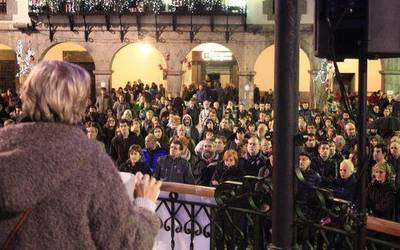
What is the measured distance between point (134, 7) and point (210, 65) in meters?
6.20

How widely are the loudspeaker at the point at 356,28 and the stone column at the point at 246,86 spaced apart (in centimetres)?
2447

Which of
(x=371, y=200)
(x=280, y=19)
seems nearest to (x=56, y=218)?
(x=280, y=19)

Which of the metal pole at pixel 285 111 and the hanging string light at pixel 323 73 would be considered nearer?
the metal pole at pixel 285 111

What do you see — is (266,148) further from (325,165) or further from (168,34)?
(168,34)

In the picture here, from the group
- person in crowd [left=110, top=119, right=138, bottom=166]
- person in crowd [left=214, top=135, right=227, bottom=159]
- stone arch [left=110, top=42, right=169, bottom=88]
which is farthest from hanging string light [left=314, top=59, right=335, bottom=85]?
person in crowd [left=214, top=135, right=227, bottom=159]

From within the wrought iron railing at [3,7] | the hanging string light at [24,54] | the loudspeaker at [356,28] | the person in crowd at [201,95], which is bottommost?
the person in crowd at [201,95]

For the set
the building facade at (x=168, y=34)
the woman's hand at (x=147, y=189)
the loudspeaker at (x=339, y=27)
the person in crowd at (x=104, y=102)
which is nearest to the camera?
the woman's hand at (x=147, y=189)

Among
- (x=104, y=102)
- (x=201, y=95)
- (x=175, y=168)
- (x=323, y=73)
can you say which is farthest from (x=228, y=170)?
(x=323, y=73)

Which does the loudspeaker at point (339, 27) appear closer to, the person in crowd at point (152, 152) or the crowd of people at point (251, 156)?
the crowd of people at point (251, 156)

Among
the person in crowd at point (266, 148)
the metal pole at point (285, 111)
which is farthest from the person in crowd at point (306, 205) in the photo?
the person in crowd at point (266, 148)

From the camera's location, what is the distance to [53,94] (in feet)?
9.10

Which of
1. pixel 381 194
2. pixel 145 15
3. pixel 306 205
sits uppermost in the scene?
pixel 145 15

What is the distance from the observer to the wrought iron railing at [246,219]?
4.46 meters

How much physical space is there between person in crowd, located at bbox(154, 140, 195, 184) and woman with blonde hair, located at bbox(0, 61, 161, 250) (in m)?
7.30
